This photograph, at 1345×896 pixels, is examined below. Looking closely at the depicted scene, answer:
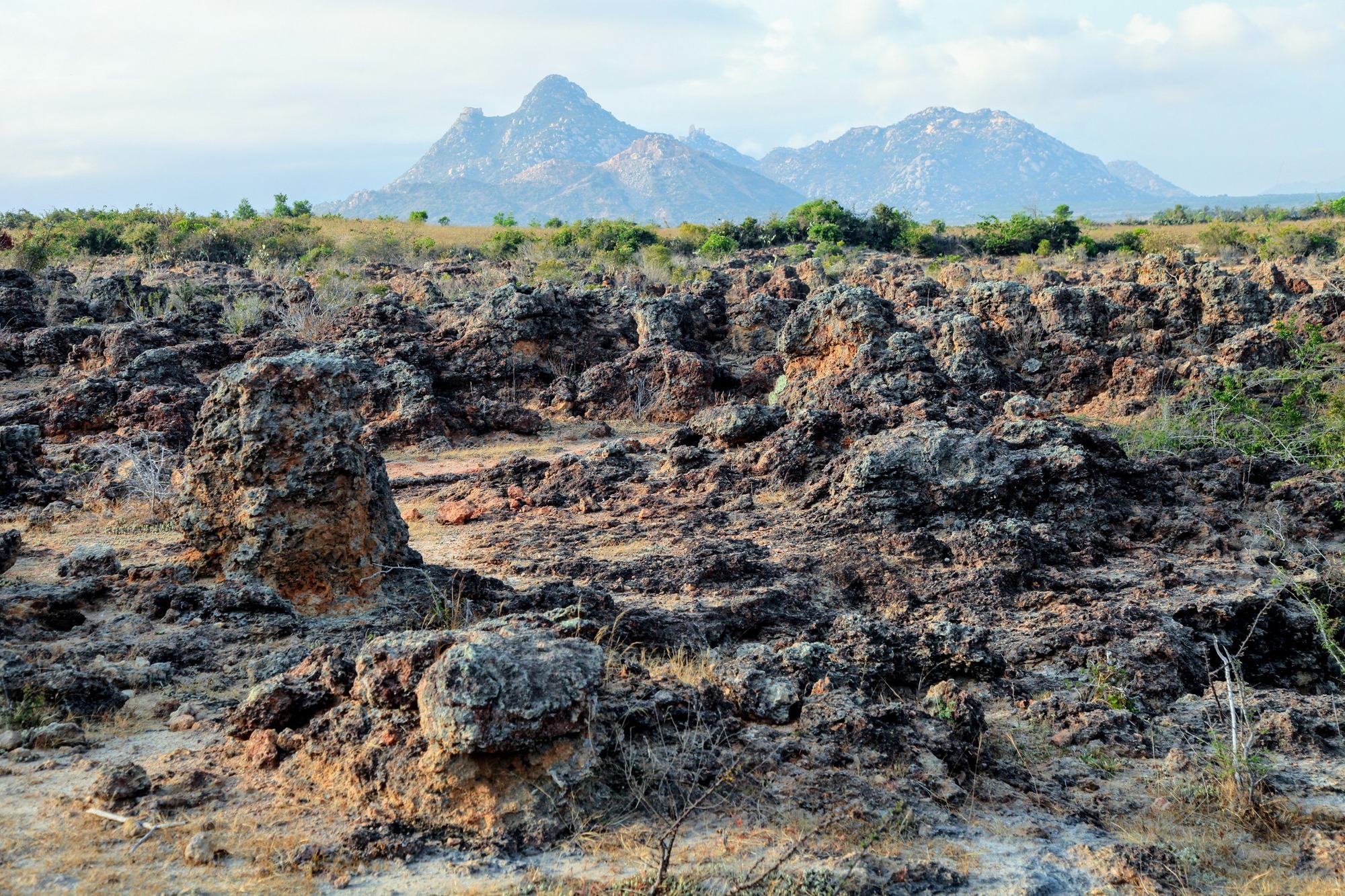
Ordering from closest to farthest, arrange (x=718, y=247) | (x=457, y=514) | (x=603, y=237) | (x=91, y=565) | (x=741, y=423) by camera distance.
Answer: (x=91, y=565) → (x=457, y=514) → (x=741, y=423) → (x=718, y=247) → (x=603, y=237)

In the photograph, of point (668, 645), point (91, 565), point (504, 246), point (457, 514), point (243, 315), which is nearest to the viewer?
point (668, 645)

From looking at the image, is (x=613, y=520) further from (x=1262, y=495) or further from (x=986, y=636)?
(x=1262, y=495)

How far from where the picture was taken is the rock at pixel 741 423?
9.05 m

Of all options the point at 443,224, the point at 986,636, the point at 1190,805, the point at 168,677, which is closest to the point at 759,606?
the point at 986,636

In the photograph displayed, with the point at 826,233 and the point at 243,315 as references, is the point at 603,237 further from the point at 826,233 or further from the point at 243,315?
the point at 243,315

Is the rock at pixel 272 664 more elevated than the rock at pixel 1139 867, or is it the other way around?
the rock at pixel 272 664

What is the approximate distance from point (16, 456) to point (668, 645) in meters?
6.20

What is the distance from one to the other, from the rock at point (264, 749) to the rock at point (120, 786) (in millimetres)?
354

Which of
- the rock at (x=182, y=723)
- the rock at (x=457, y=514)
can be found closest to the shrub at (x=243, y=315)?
the rock at (x=457, y=514)

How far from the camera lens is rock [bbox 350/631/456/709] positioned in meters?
3.45

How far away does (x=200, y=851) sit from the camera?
2912mm

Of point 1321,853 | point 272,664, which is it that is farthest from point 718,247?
point 1321,853

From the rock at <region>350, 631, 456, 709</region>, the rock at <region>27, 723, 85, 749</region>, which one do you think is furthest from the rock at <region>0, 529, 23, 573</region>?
the rock at <region>350, 631, 456, 709</region>

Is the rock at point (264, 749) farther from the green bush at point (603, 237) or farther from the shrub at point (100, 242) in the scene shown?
the shrub at point (100, 242)
